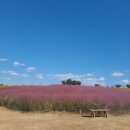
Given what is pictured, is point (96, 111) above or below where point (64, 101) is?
below

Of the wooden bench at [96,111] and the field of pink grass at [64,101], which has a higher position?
the field of pink grass at [64,101]

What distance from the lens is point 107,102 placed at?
20672 mm

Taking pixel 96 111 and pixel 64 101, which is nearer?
pixel 96 111

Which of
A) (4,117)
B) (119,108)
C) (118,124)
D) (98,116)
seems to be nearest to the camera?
(118,124)

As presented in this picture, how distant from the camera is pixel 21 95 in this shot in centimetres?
2162

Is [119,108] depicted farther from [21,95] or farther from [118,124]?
[21,95]

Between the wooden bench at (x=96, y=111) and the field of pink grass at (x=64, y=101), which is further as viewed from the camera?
the field of pink grass at (x=64, y=101)

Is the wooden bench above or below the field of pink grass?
below

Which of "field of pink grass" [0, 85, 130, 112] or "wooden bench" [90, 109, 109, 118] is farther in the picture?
"field of pink grass" [0, 85, 130, 112]

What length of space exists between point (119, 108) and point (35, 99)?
536cm

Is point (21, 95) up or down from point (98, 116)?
up

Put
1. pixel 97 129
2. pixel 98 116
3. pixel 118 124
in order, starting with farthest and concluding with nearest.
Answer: pixel 98 116 < pixel 118 124 < pixel 97 129

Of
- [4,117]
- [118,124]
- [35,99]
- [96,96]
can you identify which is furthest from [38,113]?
[118,124]

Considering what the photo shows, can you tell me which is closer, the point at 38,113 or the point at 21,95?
the point at 38,113
